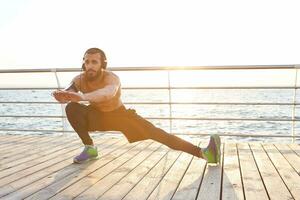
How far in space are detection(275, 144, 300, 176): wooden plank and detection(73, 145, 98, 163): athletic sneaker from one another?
197 centimetres

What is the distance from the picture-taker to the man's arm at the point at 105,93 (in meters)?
3.93

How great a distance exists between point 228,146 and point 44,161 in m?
2.29

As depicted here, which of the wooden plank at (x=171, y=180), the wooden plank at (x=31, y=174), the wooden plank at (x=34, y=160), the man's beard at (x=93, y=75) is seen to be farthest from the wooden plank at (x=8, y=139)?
the wooden plank at (x=171, y=180)

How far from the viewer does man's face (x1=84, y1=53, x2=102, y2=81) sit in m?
4.15

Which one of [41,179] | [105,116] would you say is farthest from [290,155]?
[41,179]

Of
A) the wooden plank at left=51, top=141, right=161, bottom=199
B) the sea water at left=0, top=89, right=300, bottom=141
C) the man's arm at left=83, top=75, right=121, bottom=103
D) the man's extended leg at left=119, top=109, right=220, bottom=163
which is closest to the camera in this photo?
the wooden plank at left=51, top=141, right=161, bottom=199

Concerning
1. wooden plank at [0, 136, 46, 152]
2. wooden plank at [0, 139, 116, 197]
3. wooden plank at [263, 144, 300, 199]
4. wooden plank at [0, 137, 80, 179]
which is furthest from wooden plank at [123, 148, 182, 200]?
wooden plank at [0, 136, 46, 152]

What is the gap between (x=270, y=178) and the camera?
11.8 ft

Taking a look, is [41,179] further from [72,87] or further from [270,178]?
[270,178]

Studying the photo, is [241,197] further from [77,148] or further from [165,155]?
[77,148]

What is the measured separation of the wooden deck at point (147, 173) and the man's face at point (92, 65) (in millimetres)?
880

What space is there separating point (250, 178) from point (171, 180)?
0.66 metres

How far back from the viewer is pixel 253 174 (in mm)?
3764

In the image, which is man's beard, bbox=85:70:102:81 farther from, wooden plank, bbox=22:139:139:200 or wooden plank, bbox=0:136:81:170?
wooden plank, bbox=0:136:81:170
